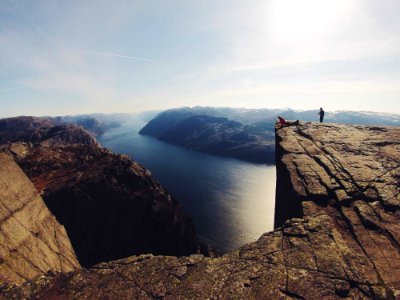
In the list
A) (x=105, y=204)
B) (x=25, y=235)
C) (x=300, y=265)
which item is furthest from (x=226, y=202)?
(x=300, y=265)

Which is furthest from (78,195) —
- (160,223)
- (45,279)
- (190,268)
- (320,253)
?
(320,253)

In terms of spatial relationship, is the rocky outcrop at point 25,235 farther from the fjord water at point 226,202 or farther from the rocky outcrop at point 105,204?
the fjord water at point 226,202

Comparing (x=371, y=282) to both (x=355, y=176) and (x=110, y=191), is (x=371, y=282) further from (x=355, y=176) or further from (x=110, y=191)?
(x=110, y=191)

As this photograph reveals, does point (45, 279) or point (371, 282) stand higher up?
point (371, 282)

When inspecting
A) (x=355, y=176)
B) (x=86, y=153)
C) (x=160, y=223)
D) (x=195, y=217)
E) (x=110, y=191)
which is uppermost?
(x=355, y=176)

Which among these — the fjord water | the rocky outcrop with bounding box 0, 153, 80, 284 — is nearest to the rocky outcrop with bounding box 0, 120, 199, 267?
the rocky outcrop with bounding box 0, 153, 80, 284

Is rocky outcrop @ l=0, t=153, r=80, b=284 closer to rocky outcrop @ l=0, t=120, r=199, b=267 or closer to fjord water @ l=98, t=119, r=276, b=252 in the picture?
rocky outcrop @ l=0, t=120, r=199, b=267
